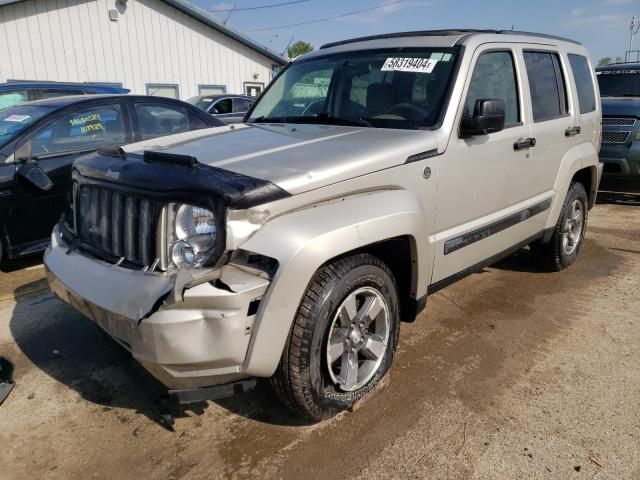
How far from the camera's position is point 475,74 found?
130 inches

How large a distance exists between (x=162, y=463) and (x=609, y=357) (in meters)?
2.77

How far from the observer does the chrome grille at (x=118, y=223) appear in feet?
7.46

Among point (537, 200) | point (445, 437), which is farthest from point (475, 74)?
point (445, 437)

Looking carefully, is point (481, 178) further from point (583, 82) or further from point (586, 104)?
point (583, 82)

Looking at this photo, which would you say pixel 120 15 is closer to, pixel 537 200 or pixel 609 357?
pixel 537 200

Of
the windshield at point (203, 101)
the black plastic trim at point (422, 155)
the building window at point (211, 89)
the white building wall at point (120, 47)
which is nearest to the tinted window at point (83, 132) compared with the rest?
the black plastic trim at point (422, 155)

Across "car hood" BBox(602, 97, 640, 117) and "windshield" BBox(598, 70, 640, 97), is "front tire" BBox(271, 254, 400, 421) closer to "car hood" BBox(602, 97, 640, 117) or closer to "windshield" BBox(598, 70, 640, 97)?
"car hood" BBox(602, 97, 640, 117)

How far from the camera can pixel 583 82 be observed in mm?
4742

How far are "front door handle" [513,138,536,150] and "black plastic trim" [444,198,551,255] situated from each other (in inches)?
19.1

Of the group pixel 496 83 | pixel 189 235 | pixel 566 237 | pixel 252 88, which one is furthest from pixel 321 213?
pixel 252 88

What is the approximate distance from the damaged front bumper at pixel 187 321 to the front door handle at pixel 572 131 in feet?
11.0

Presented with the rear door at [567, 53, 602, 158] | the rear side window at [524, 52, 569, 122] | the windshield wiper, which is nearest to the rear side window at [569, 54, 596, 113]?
the rear door at [567, 53, 602, 158]

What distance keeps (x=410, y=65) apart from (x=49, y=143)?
3690mm

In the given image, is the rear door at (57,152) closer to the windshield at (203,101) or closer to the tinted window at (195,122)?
the tinted window at (195,122)
